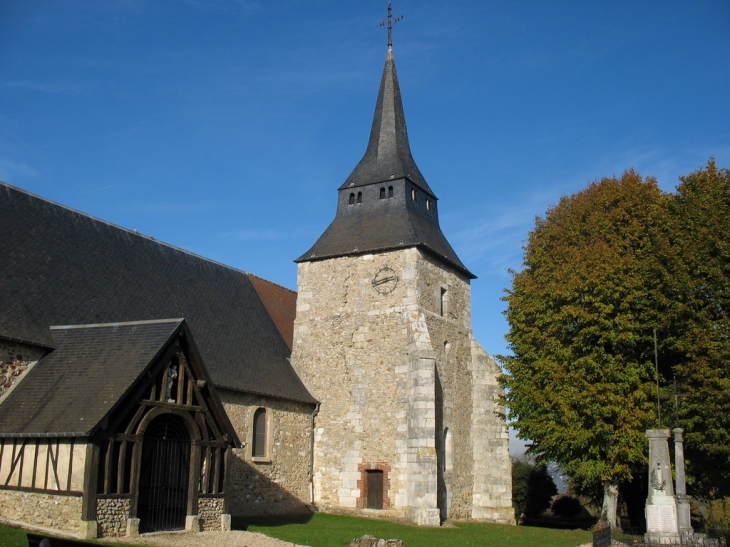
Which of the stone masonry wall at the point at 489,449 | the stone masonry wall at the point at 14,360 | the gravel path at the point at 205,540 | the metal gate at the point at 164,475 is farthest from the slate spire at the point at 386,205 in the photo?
the gravel path at the point at 205,540

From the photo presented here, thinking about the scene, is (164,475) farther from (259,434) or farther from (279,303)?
(279,303)

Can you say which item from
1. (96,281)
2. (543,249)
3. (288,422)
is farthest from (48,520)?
(543,249)

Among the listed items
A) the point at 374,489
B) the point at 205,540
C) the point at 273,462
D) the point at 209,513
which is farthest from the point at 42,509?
the point at 374,489

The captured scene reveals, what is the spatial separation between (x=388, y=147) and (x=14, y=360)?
15.2 m

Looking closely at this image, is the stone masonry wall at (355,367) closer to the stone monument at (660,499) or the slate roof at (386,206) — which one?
the slate roof at (386,206)

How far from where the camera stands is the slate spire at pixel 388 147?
25206 millimetres

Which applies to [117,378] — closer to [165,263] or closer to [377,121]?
[165,263]

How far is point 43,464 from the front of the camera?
1268 cm

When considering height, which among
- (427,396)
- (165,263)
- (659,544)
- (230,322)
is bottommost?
(659,544)

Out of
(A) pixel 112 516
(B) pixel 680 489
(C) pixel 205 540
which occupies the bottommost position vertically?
(C) pixel 205 540

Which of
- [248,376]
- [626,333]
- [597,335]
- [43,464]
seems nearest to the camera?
[43,464]

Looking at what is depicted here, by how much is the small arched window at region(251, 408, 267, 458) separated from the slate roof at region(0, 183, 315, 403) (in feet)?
2.32

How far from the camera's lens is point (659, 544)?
1459 cm

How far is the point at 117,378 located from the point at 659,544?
37.2 feet
